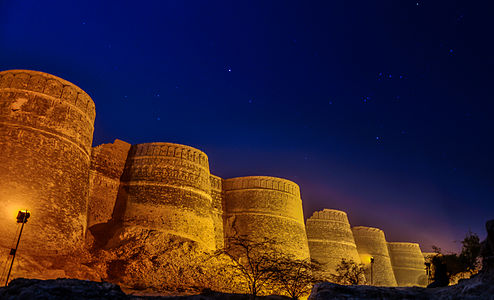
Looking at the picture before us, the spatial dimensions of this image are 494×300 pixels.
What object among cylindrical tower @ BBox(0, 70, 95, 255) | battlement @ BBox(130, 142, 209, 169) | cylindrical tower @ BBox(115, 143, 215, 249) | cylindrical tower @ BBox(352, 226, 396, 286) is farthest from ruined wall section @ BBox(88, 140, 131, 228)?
cylindrical tower @ BBox(352, 226, 396, 286)

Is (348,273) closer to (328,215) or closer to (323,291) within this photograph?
(328,215)

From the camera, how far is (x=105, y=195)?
50.3ft

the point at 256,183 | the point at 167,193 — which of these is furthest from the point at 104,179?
the point at 256,183

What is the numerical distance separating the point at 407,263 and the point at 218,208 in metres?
23.9

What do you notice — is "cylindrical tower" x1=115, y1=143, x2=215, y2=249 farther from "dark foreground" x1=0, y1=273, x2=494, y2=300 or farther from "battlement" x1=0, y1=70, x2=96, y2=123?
"dark foreground" x1=0, y1=273, x2=494, y2=300

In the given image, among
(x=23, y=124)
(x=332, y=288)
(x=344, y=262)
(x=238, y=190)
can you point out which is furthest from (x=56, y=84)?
(x=344, y=262)

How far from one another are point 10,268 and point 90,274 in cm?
272

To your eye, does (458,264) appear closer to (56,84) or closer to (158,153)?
(158,153)

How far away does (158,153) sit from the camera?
16922 millimetres

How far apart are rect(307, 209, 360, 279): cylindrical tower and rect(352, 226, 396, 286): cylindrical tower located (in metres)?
4.01

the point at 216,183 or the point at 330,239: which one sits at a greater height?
the point at 216,183

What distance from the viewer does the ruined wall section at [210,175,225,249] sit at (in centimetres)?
1878

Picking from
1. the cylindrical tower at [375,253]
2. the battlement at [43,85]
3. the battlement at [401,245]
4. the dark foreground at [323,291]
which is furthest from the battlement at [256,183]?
the battlement at [401,245]

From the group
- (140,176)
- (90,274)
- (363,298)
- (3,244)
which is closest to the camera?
(363,298)
